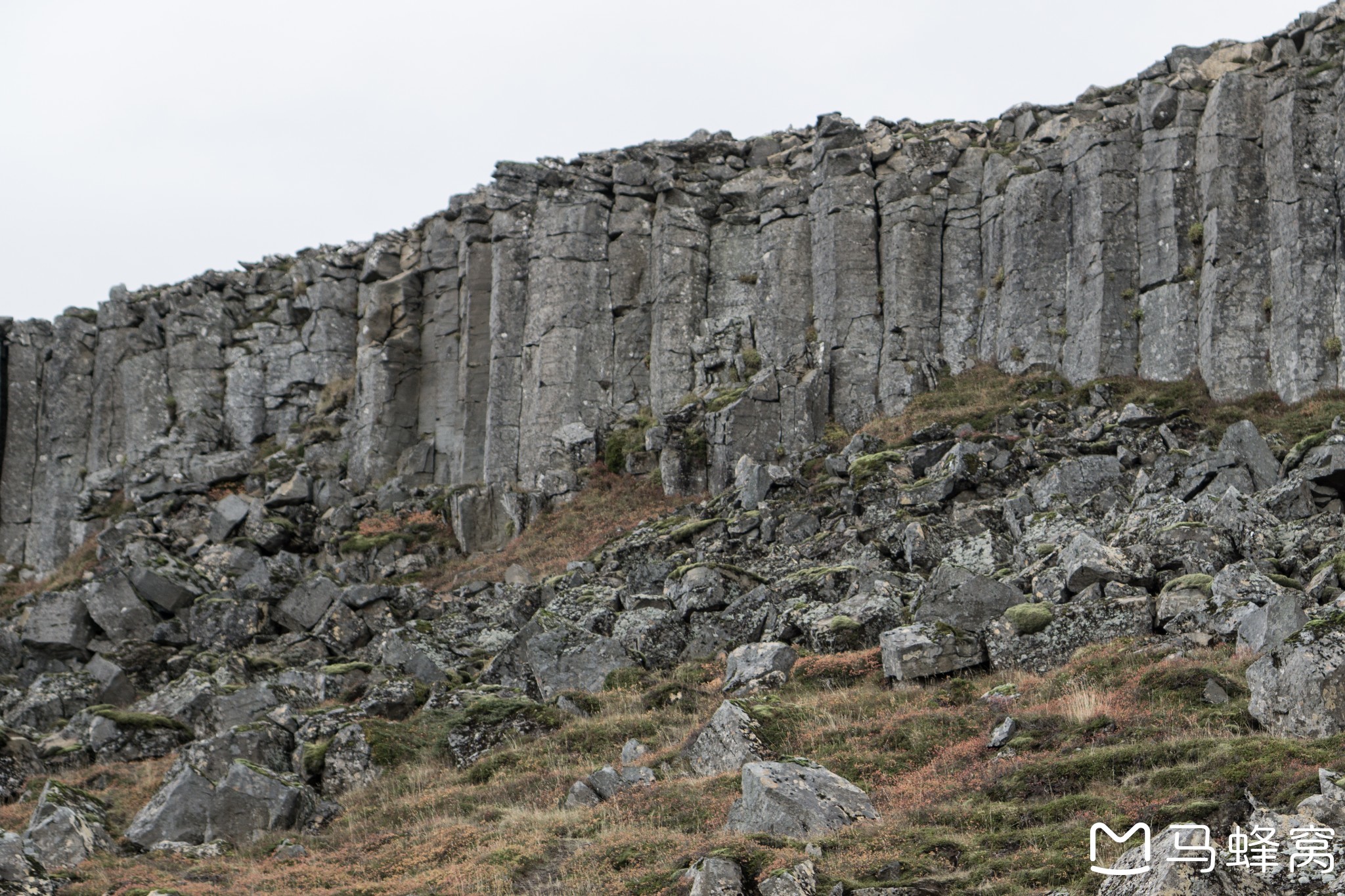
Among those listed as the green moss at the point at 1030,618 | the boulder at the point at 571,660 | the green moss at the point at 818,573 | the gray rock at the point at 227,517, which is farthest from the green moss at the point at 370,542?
the green moss at the point at 1030,618

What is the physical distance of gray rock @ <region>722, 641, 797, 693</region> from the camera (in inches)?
955

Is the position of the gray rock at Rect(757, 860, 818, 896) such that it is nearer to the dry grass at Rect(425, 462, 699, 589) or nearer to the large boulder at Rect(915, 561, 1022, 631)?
the large boulder at Rect(915, 561, 1022, 631)

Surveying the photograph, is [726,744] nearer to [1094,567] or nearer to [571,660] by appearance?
[1094,567]

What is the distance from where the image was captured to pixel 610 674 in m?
27.7

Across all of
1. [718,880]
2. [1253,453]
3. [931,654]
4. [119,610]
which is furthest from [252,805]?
[1253,453]

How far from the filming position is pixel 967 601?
24.2 m

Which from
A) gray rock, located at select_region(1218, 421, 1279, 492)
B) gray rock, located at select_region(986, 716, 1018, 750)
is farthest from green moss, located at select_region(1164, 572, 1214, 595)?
gray rock, located at select_region(1218, 421, 1279, 492)

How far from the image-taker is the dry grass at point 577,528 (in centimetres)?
4256

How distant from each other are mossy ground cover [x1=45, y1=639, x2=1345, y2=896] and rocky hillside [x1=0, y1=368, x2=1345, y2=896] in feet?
0.25

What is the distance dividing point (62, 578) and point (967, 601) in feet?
140

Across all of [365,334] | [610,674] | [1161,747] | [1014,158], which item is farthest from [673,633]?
[365,334]

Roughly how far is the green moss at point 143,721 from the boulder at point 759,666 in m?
13.8

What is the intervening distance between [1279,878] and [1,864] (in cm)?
1693

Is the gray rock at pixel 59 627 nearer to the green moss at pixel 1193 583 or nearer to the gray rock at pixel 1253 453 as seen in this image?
the green moss at pixel 1193 583
